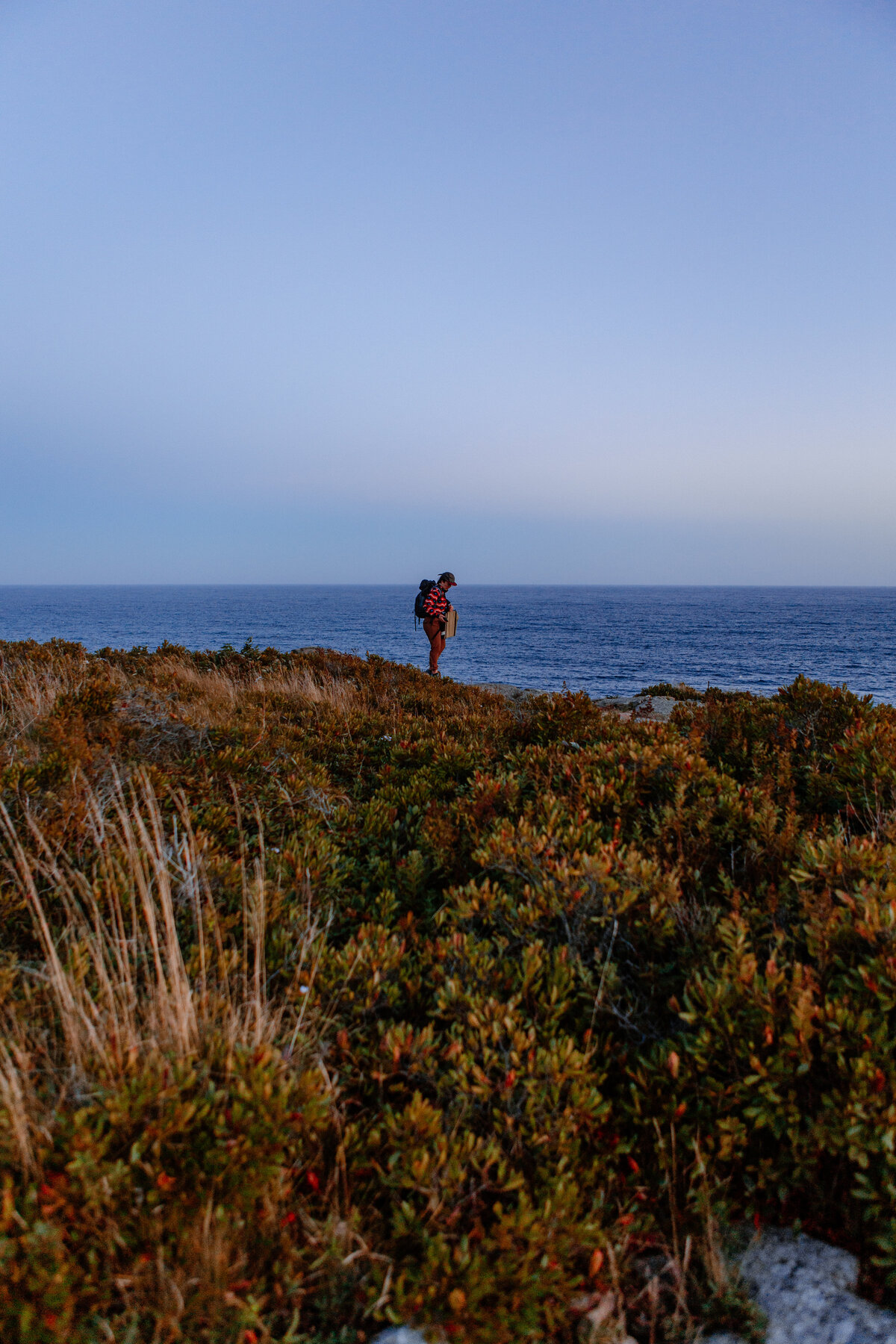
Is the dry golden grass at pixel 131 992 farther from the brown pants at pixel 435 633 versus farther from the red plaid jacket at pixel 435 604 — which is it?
the red plaid jacket at pixel 435 604

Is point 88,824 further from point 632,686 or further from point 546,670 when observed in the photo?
point 546,670

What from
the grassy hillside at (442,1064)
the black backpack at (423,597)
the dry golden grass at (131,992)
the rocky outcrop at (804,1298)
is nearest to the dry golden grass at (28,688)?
the grassy hillside at (442,1064)

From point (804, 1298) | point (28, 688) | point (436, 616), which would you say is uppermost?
point (436, 616)

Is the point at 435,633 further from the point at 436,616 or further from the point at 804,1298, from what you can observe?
the point at 804,1298

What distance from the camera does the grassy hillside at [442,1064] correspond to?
2.03 meters

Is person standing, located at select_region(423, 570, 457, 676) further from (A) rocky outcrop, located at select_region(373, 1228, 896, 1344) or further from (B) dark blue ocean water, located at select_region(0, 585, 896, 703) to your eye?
(A) rocky outcrop, located at select_region(373, 1228, 896, 1344)

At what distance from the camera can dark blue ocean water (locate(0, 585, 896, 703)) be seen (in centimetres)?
3359

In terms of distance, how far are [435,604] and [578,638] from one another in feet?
138

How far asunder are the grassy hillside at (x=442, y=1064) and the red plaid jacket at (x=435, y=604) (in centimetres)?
1106

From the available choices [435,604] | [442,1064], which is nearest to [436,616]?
[435,604]

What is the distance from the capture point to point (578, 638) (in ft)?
184

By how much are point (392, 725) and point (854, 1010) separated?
5.82 metres

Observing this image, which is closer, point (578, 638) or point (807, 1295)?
point (807, 1295)

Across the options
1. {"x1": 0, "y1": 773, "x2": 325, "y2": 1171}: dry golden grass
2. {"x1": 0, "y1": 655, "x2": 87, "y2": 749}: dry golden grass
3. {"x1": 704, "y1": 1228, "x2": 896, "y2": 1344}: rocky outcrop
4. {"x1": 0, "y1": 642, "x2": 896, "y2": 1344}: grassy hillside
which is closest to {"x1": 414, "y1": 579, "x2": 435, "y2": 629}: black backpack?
{"x1": 0, "y1": 655, "x2": 87, "y2": 749}: dry golden grass
